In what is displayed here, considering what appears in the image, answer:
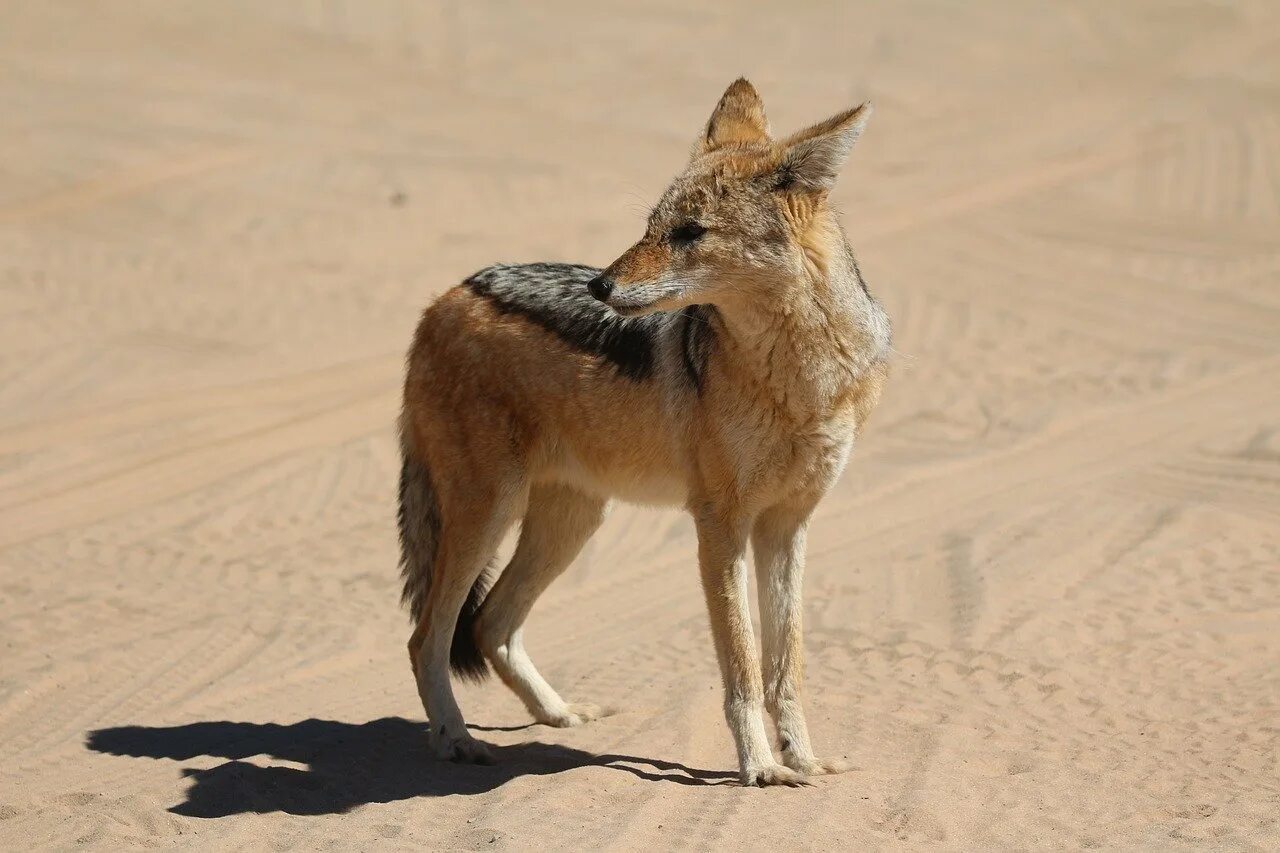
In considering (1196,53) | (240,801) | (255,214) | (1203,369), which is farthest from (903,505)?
(1196,53)

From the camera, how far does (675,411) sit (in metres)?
6.66

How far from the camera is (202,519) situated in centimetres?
1085

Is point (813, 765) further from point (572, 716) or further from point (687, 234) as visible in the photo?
point (687, 234)

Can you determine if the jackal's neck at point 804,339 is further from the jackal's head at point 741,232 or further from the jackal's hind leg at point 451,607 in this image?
the jackal's hind leg at point 451,607

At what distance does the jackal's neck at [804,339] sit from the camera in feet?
20.5

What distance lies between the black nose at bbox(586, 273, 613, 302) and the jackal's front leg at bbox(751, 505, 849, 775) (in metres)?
1.32

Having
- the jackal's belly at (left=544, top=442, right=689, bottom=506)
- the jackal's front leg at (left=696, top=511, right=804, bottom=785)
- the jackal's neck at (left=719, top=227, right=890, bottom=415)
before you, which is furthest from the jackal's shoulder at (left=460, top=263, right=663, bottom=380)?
the jackal's front leg at (left=696, top=511, right=804, bottom=785)

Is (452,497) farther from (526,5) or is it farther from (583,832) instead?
(526,5)

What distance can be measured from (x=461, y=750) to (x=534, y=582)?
0.92 m

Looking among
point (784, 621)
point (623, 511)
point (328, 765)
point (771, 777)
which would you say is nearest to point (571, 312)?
point (784, 621)

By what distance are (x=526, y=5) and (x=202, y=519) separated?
13103 millimetres

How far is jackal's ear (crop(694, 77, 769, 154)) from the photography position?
22.3 feet

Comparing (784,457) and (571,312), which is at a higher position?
(571,312)

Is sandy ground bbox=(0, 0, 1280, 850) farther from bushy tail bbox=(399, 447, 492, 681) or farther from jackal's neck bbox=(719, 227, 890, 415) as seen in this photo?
jackal's neck bbox=(719, 227, 890, 415)
